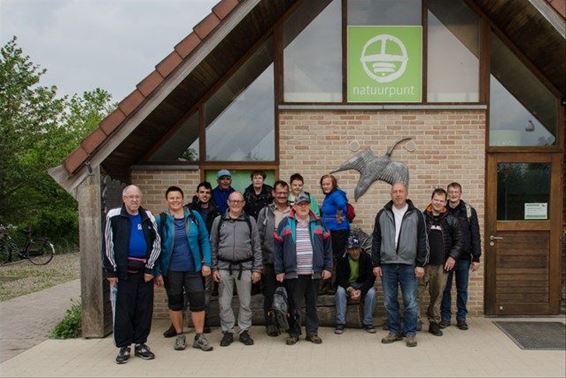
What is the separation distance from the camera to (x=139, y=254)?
4.95 m

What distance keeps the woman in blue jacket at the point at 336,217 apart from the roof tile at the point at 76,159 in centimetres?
294

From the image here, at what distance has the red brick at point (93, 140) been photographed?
5562mm

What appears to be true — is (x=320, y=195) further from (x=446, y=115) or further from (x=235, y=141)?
(x=446, y=115)

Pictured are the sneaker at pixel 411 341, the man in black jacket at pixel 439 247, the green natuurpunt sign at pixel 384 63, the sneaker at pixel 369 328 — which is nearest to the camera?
the sneaker at pixel 411 341

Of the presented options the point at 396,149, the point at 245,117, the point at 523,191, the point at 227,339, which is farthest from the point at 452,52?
the point at 227,339

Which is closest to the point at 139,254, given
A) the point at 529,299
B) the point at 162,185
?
the point at 162,185

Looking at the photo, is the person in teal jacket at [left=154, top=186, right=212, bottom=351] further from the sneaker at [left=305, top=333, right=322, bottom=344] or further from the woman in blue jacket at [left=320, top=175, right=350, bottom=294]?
the woman in blue jacket at [left=320, top=175, right=350, bottom=294]

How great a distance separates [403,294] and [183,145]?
3.67m

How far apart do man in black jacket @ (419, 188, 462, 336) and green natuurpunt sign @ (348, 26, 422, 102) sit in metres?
1.75

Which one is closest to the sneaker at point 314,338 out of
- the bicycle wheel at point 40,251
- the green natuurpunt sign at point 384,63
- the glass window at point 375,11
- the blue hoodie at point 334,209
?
the blue hoodie at point 334,209

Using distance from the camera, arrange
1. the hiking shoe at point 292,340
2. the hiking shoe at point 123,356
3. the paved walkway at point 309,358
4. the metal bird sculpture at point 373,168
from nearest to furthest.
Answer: the paved walkway at point 309,358, the hiking shoe at point 123,356, the hiking shoe at point 292,340, the metal bird sculpture at point 373,168

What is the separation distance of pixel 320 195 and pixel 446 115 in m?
2.12

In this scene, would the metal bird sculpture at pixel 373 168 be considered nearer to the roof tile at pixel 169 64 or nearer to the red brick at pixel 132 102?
the roof tile at pixel 169 64

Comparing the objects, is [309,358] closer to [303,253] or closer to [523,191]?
[303,253]
